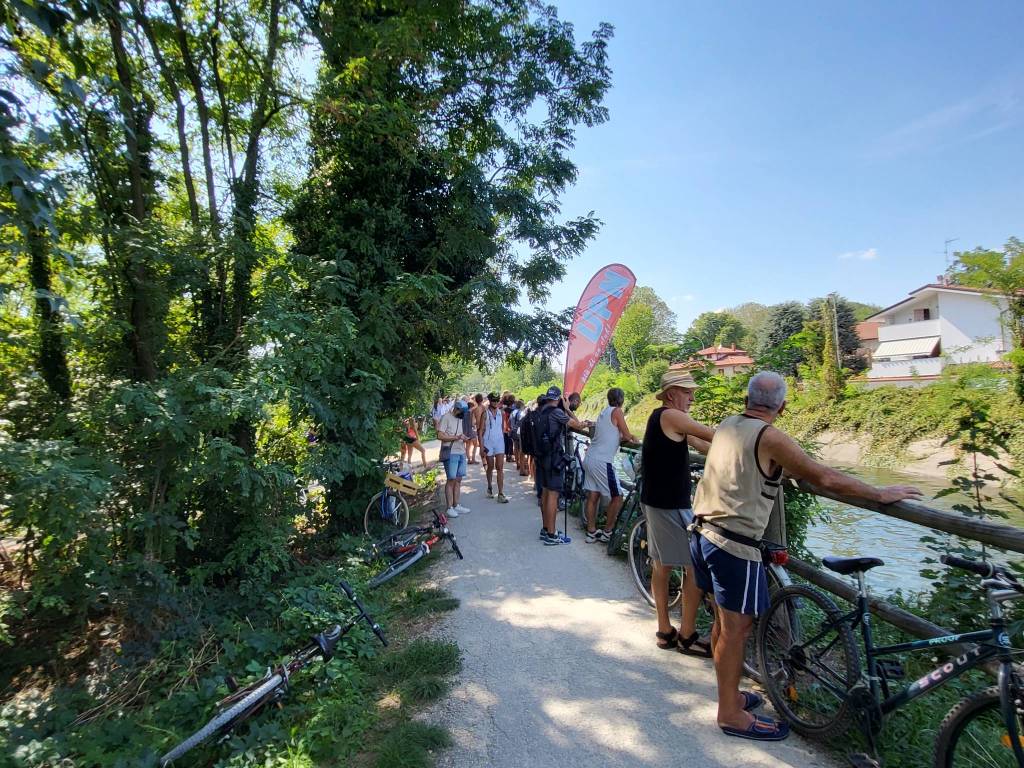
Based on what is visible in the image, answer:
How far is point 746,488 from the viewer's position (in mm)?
2719

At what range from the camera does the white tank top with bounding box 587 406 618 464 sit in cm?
655

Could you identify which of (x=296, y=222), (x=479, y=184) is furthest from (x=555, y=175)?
(x=296, y=222)

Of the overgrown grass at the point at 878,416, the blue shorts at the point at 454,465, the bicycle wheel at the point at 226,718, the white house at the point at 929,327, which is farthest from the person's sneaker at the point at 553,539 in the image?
Answer: the white house at the point at 929,327

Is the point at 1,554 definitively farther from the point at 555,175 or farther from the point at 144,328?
the point at 555,175

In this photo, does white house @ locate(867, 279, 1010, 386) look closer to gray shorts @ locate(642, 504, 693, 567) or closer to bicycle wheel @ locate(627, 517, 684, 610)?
bicycle wheel @ locate(627, 517, 684, 610)

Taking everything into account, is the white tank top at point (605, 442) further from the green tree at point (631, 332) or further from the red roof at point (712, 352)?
the green tree at point (631, 332)

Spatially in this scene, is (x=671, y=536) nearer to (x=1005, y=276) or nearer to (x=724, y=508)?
(x=724, y=508)

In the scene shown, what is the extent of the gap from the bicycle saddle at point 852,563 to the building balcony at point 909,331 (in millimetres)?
50296

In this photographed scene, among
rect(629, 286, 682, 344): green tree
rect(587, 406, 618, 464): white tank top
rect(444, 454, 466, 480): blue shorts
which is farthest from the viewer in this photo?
rect(629, 286, 682, 344): green tree

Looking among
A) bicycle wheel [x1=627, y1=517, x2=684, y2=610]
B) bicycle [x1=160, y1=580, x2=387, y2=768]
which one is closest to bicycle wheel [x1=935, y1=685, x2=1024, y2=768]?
bicycle wheel [x1=627, y1=517, x2=684, y2=610]

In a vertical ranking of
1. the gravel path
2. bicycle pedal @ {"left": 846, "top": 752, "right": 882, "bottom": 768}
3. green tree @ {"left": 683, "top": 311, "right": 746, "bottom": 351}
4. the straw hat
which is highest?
green tree @ {"left": 683, "top": 311, "right": 746, "bottom": 351}

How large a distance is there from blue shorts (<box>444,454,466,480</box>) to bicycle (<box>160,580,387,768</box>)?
4.58 m

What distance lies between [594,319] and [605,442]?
4.89 m

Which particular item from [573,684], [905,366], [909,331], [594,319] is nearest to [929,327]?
[909,331]
